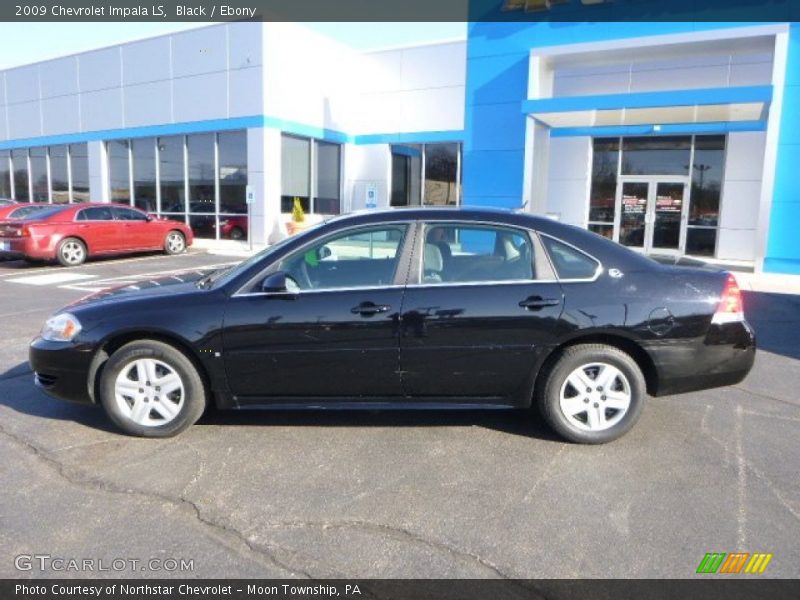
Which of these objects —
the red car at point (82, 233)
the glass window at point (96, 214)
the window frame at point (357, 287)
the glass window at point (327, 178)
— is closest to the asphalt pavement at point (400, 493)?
the window frame at point (357, 287)

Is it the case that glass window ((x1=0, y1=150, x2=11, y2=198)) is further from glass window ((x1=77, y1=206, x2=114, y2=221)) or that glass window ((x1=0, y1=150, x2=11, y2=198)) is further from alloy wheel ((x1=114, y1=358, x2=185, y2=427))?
alloy wheel ((x1=114, y1=358, x2=185, y2=427))

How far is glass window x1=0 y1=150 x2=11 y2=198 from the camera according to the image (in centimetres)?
2639

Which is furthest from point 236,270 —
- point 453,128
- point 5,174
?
point 5,174

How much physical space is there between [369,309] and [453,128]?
1650cm

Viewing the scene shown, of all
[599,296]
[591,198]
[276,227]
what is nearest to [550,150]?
[591,198]

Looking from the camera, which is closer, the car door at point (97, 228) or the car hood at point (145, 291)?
the car hood at point (145, 291)

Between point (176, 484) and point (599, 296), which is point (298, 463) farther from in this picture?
point (599, 296)

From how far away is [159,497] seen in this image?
3.25 metres

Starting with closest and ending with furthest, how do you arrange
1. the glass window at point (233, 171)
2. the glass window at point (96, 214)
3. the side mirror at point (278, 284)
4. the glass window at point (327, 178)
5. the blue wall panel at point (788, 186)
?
1. the side mirror at point (278, 284)
2. the blue wall panel at point (788, 186)
3. the glass window at point (96, 214)
4. the glass window at point (233, 171)
5. the glass window at point (327, 178)

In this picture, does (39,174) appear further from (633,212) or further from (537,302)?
(537,302)

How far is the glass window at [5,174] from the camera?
2639 centimetres

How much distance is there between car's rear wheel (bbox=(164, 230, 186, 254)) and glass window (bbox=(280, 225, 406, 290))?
1288 centimetres

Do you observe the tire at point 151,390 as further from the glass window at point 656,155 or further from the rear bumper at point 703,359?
the glass window at point 656,155
